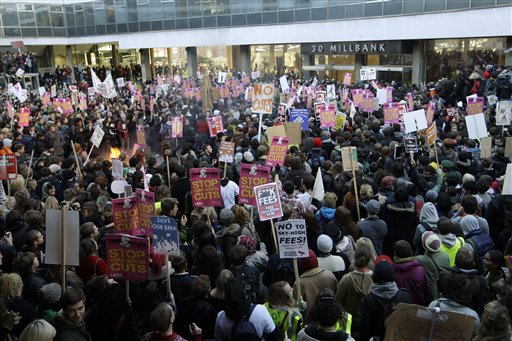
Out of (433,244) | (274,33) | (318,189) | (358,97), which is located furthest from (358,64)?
(433,244)

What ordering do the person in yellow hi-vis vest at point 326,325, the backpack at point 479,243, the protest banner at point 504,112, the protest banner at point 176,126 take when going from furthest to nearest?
the protest banner at point 176,126
the protest banner at point 504,112
the backpack at point 479,243
the person in yellow hi-vis vest at point 326,325

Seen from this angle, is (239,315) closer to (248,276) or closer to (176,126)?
(248,276)

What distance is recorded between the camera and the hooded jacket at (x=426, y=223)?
6469 mm

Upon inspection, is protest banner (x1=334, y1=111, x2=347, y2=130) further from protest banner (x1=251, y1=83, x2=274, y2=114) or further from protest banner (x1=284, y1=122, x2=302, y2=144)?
protest banner (x1=251, y1=83, x2=274, y2=114)

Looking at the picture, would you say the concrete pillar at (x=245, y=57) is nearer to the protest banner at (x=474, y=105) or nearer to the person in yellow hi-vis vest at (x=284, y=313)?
the protest banner at (x=474, y=105)

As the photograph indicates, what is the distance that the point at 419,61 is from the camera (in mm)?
29953

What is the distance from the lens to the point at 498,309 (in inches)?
149

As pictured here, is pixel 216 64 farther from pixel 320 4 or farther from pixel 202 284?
pixel 202 284

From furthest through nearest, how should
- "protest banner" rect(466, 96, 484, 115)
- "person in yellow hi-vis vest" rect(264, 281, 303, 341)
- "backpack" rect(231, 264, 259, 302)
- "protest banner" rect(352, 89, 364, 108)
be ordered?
"protest banner" rect(352, 89, 364, 108)
"protest banner" rect(466, 96, 484, 115)
"backpack" rect(231, 264, 259, 302)
"person in yellow hi-vis vest" rect(264, 281, 303, 341)

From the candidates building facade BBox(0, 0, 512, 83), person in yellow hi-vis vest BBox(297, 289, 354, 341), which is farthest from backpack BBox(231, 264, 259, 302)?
building facade BBox(0, 0, 512, 83)

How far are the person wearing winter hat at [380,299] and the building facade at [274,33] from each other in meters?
23.4

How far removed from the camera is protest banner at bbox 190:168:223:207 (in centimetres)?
765

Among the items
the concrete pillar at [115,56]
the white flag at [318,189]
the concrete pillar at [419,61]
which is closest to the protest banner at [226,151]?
the white flag at [318,189]

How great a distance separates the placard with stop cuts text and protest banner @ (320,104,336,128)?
6845 millimetres
